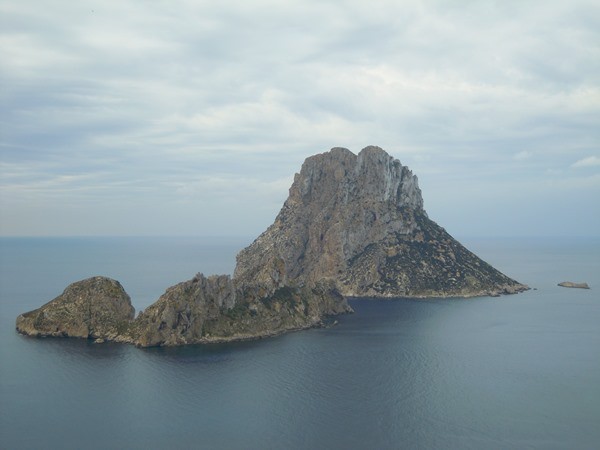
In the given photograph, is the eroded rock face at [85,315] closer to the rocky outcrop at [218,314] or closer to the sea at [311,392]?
the sea at [311,392]

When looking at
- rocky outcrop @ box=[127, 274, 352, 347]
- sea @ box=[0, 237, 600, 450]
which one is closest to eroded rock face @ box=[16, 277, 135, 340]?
sea @ box=[0, 237, 600, 450]

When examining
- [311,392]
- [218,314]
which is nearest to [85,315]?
[218,314]

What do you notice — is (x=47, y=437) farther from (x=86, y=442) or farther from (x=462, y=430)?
(x=462, y=430)

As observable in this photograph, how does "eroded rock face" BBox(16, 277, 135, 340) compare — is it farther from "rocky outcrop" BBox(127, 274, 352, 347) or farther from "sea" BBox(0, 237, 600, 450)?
"rocky outcrop" BBox(127, 274, 352, 347)

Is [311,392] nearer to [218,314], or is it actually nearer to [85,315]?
[218,314]

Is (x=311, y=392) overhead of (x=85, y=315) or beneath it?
beneath

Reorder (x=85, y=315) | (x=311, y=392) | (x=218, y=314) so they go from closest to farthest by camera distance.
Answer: (x=311, y=392) < (x=85, y=315) < (x=218, y=314)

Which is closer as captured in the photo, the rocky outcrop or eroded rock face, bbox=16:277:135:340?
the rocky outcrop

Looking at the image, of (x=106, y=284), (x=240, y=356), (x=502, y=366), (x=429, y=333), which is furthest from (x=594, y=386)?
(x=106, y=284)
